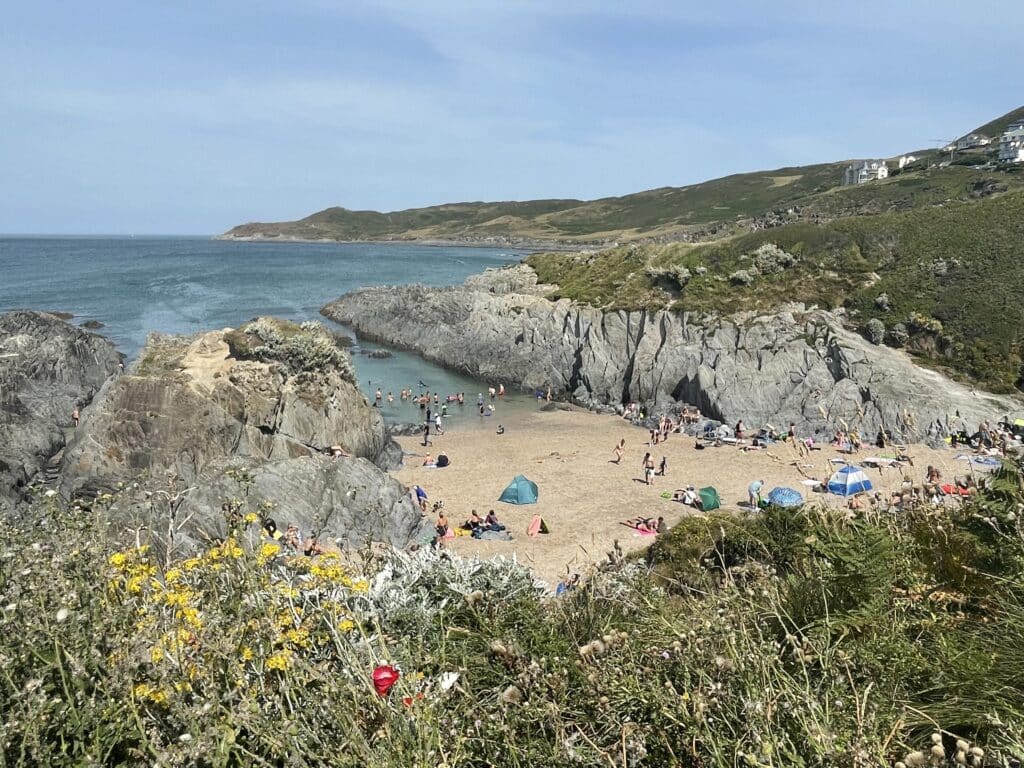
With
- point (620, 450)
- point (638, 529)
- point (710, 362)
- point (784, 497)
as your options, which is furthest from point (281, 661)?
point (710, 362)

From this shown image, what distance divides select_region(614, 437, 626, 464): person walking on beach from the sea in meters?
7.66

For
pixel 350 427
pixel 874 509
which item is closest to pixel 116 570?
pixel 874 509

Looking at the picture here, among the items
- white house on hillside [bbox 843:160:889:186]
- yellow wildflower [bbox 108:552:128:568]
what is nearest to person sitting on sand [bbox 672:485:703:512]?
yellow wildflower [bbox 108:552:128:568]

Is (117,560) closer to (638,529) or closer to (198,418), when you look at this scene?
(638,529)

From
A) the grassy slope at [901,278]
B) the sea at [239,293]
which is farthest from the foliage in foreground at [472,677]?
the grassy slope at [901,278]

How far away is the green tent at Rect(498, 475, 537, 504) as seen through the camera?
2238 cm

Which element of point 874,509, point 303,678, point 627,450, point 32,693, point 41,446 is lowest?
point 627,450

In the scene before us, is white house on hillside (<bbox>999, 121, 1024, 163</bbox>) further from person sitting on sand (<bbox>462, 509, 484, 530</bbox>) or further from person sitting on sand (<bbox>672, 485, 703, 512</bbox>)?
person sitting on sand (<bbox>462, 509, 484, 530</bbox>)

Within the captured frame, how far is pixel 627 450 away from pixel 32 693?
27.7 meters

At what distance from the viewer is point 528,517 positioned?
69.6 ft

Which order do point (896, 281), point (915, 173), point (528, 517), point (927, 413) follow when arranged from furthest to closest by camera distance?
point (915, 173) → point (896, 281) → point (927, 413) → point (528, 517)

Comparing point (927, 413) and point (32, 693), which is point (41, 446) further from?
point (927, 413)

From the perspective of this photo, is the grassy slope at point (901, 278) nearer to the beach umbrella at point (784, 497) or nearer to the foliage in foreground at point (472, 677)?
the beach umbrella at point (784, 497)

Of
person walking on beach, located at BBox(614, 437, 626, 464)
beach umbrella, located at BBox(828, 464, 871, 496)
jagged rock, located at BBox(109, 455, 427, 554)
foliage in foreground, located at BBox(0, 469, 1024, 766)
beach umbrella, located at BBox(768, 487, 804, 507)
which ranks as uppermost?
foliage in foreground, located at BBox(0, 469, 1024, 766)
